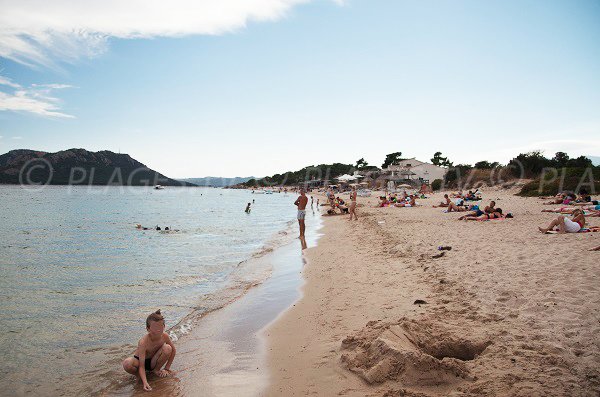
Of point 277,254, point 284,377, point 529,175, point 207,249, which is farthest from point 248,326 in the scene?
point 529,175

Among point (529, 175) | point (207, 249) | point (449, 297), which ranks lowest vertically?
point (207, 249)

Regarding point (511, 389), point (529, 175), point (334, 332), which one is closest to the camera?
point (511, 389)

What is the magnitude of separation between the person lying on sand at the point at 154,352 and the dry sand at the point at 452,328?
4.33ft

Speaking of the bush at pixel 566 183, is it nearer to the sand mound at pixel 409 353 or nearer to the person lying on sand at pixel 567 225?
the person lying on sand at pixel 567 225

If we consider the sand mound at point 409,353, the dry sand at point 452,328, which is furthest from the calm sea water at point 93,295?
the sand mound at point 409,353

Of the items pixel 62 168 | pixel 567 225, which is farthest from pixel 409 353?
pixel 62 168

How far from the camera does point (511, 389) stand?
296cm

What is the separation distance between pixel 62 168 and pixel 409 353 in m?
198

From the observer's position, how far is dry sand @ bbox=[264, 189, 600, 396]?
3.24 meters

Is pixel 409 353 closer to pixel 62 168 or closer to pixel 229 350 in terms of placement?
pixel 229 350

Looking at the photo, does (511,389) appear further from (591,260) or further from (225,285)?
(225,285)

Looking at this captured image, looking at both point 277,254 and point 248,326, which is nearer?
point 248,326

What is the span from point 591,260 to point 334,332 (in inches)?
210

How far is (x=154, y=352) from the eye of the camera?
427cm
